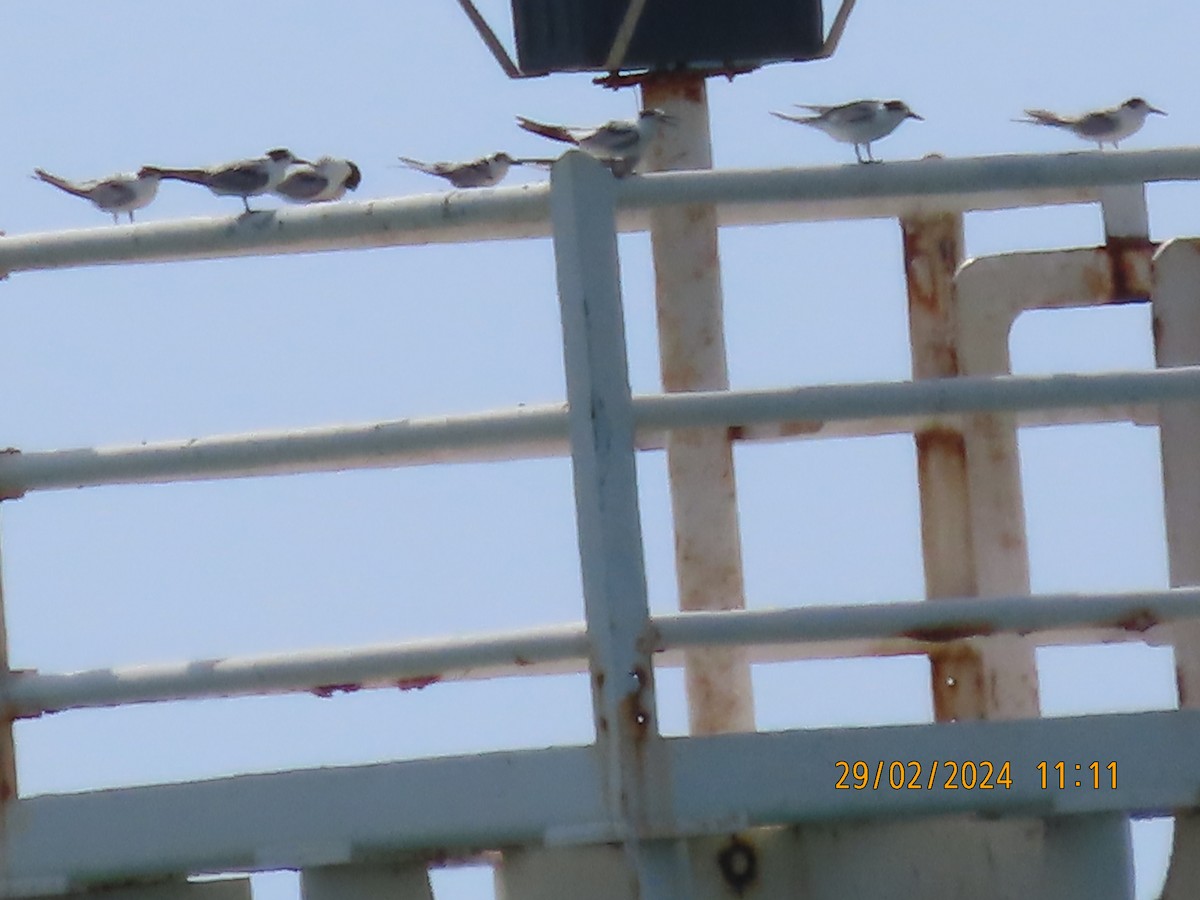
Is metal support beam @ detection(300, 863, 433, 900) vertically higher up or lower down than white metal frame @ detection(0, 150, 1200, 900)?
lower down

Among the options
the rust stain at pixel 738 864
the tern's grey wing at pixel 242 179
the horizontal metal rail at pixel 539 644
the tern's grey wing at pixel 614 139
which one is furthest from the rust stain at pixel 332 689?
the tern's grey wing at pixel 242 179

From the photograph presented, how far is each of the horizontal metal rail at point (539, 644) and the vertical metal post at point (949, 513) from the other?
1.30 m

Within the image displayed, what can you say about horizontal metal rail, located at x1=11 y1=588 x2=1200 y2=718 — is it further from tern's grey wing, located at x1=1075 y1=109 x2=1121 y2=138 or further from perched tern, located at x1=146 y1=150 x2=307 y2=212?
tern's grey wing, located at x1=1075 y1=109 x2=1121 y2=138

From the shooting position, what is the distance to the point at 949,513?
8031 millimetres

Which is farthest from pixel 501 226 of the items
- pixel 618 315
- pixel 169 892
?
pixel 169 892

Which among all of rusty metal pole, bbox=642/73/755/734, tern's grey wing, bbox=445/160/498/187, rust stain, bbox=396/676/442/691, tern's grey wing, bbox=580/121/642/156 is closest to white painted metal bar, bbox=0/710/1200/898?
rust stain, bbox=396/676/442/691

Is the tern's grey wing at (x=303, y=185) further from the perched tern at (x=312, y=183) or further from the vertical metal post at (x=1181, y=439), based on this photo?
the vertical metal post at (x=1181, y=439)

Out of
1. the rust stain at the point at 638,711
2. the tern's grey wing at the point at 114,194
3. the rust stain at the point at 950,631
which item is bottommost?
the rust stain at the point at 638,711

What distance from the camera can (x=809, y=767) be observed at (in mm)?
6320

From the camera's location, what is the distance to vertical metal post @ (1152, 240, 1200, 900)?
7.47 meters

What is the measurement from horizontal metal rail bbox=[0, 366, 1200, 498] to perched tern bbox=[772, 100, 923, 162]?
6.78ft

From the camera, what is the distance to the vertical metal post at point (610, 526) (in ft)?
20.5

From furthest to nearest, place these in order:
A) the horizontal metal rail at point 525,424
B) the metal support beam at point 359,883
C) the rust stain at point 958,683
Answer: the rust stain at point 958,683 < the metal support beam at point 359,883 < the horizontal metal rail at point 525,424

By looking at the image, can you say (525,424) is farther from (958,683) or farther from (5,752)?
(958,683)
